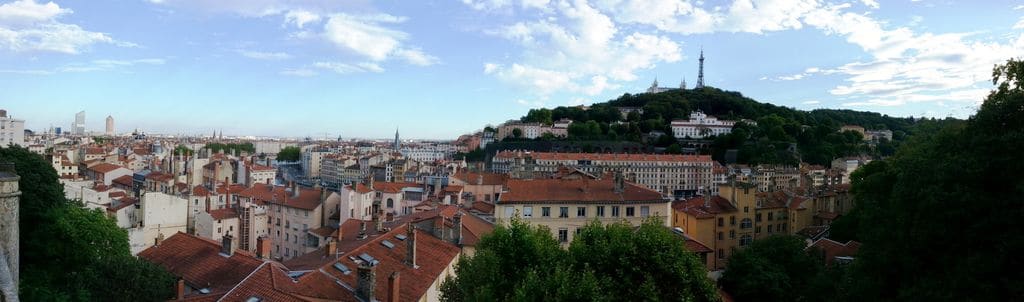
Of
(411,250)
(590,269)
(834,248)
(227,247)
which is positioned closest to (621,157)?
(834,248)

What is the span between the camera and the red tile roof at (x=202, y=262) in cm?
1973

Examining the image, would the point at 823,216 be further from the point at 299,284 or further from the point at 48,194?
the point at 48,194

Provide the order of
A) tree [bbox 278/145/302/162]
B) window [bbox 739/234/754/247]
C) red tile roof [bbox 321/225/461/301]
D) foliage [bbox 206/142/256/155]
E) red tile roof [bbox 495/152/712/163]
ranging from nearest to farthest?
red tile roof [bbox 321/225/461/301] < window [bbox 739/234/754/247] < red tile roof [bbox 495/152/712/163] < foliage [bbox 206/142/256/155] < tree [bbox 278/145/302/162]

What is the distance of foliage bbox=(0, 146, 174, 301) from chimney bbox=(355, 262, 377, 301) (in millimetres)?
5265

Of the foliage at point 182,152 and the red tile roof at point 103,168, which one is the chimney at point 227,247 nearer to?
the red tile roof at point 103,168

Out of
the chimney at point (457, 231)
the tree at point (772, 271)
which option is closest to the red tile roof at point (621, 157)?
the tree at point (772, 271)

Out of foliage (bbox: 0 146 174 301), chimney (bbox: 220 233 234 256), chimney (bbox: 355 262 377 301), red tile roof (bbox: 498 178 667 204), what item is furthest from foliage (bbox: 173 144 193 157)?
chimney (bbox: 355 262 377 301)

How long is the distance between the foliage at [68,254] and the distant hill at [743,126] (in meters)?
91.1

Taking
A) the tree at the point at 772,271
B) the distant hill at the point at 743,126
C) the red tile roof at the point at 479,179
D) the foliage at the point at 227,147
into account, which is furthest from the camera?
the foliage at the point at 227,147

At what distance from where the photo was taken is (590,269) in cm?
1552

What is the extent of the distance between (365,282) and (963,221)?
1376 cm

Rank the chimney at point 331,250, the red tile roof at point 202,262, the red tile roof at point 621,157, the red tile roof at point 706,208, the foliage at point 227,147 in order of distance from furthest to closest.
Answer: the foliage at point 227,147 → the red tile roof at point 621,157 → the red tile roof at point 706,208 → the chimney at point 331,250 → the red tile roof at point 202,262

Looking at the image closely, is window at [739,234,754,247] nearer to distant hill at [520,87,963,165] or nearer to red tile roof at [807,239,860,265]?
red tile roof at [807,239,860,265]

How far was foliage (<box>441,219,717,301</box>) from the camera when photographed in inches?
583
